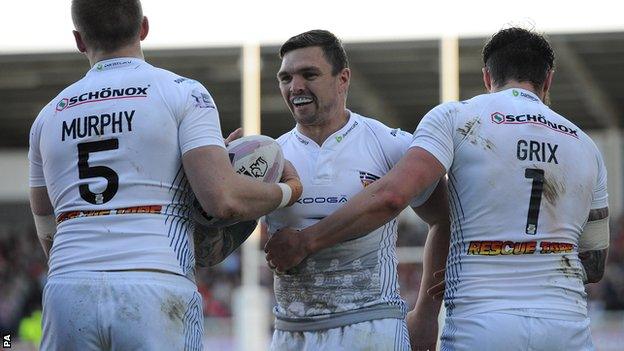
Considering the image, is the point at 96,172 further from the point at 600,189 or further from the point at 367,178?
the point at 600,189

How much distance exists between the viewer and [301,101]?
569cm

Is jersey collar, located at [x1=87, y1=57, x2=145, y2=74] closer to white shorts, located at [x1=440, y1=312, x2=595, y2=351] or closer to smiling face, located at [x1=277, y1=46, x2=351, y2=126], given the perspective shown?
smiling face, located at [x1=277, y1=46, x2=351, y2=126]

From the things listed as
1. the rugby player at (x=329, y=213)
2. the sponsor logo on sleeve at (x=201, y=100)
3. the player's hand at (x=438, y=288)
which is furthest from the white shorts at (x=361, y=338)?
the sponsor logo on sleeve at (x=201, y=100)

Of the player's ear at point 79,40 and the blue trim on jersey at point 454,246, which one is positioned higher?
the player's ear at point 79,40

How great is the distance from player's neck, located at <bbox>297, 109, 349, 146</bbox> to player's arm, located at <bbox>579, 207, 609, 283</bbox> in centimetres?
130

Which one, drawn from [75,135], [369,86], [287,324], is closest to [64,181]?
[75,135]

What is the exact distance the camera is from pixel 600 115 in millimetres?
31828

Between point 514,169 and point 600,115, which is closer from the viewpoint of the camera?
point 514,169

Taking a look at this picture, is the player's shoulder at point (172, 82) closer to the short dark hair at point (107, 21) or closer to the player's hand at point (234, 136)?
the short dark hair at point (107, 21)

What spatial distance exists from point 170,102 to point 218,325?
1431cm

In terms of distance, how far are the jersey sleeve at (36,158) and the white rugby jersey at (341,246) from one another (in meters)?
1.17

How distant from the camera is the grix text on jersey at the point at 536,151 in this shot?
5.07m

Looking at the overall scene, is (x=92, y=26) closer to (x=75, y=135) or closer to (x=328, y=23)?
(x=75, y=135)

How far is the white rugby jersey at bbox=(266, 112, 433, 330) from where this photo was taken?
5.49 metres
